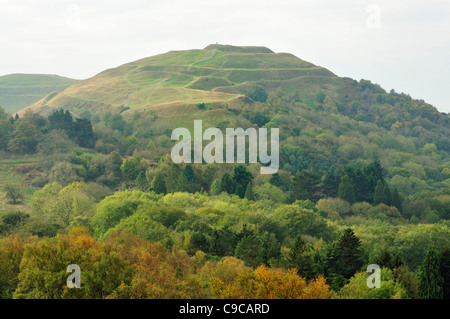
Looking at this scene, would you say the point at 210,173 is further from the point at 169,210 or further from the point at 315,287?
the point at 315,287

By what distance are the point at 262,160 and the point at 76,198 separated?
63.6 meters

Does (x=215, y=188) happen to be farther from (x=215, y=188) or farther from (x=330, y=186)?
(x=330, y=186)

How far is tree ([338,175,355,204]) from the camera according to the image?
97.4 m

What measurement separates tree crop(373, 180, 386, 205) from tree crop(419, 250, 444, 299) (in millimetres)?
63469

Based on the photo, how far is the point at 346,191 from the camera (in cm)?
9762

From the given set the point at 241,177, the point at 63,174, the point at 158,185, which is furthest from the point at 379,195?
the point at 63,174

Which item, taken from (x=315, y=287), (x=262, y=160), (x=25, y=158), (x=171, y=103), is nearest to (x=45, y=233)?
(x=315, y=287)

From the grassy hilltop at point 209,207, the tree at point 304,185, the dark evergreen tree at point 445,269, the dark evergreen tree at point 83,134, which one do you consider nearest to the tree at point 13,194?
the grassy hilltop at point 209,207

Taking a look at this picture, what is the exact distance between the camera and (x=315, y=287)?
32188 mm

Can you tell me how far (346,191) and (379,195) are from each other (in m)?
7.56

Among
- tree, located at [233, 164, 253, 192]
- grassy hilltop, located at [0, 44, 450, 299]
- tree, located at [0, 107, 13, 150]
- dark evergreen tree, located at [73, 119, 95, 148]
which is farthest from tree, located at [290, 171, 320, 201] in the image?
tree, located at [0, 107, 13, 150]

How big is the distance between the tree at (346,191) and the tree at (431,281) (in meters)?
61.0

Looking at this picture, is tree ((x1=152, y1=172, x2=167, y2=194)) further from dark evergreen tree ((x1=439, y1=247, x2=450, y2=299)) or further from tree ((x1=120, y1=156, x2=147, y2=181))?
dark evergreen tree ((x1=439, y1=247, x2=450, y2=299))
